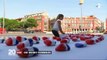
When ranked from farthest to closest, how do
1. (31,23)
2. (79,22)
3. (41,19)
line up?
(31,23) < (41,19) < (79,22)

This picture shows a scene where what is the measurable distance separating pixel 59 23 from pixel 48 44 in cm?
88

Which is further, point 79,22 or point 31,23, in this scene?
point 31,23

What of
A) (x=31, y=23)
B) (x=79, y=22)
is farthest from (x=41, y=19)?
(x=79, y=22)

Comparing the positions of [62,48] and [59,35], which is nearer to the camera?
[62,48]

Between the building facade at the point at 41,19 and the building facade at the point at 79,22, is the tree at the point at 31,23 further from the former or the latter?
the building facade at the point at 79,22

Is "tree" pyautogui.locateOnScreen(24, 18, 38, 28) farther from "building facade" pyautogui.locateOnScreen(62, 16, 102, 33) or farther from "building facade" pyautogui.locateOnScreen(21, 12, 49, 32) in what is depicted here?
"building facade" pyautogui.locateOnScreen(62, 16, 102, 33)

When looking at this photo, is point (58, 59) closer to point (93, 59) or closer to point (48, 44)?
point (93, 59)

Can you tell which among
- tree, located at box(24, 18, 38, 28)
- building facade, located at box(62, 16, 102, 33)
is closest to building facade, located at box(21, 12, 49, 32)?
tree, located at box(24, 18, 38, 28)

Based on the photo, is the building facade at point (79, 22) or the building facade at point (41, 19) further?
the building facade at point (41, 19)

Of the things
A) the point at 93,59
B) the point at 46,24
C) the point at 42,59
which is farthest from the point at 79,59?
the point at 46,24

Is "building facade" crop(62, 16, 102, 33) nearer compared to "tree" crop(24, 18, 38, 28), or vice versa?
"building facade" crop(62, 16, 102, 33)

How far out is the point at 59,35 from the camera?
11.0ft

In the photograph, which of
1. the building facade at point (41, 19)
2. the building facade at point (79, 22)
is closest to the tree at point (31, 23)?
the building facade at point (41, 19)

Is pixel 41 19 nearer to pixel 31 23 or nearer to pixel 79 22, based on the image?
pixel 31 23
